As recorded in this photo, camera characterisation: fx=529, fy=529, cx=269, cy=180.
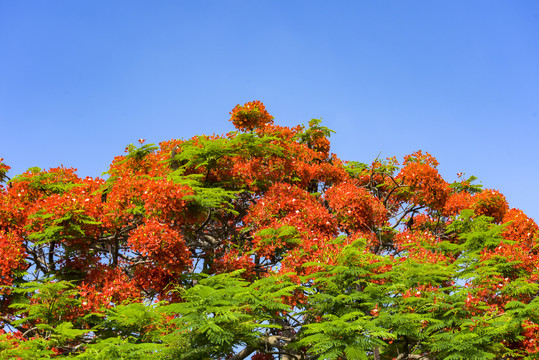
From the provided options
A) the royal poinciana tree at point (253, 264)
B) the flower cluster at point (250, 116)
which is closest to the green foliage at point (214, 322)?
the royal poinciana tree at point (253, 264)

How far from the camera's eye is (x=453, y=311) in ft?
36.2

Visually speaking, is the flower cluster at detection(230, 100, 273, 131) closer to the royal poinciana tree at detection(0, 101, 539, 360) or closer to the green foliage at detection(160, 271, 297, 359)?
the royal poinciana tree at detection(0, 101, 539, 360)

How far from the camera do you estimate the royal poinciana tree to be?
10.4m

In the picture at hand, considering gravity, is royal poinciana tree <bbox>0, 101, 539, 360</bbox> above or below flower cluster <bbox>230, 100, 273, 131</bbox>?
below

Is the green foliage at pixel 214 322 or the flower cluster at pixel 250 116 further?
the flower cluster at pixel 250 116

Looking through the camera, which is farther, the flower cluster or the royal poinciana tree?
the flower cluster

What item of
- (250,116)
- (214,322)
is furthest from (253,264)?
(250,116)

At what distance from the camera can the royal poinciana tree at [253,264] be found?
1038 cm

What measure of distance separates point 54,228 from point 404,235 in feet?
30.8

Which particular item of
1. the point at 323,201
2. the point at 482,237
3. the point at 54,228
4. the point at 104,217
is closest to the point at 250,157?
the point at 323,201

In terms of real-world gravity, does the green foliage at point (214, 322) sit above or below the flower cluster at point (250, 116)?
below

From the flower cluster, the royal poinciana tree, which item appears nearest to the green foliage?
the royal poinciana tree

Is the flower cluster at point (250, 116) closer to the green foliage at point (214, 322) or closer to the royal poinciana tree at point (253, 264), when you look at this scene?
the royal poinciana tree at point (253, 264)

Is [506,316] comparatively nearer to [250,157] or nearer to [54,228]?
A: [250,157]
